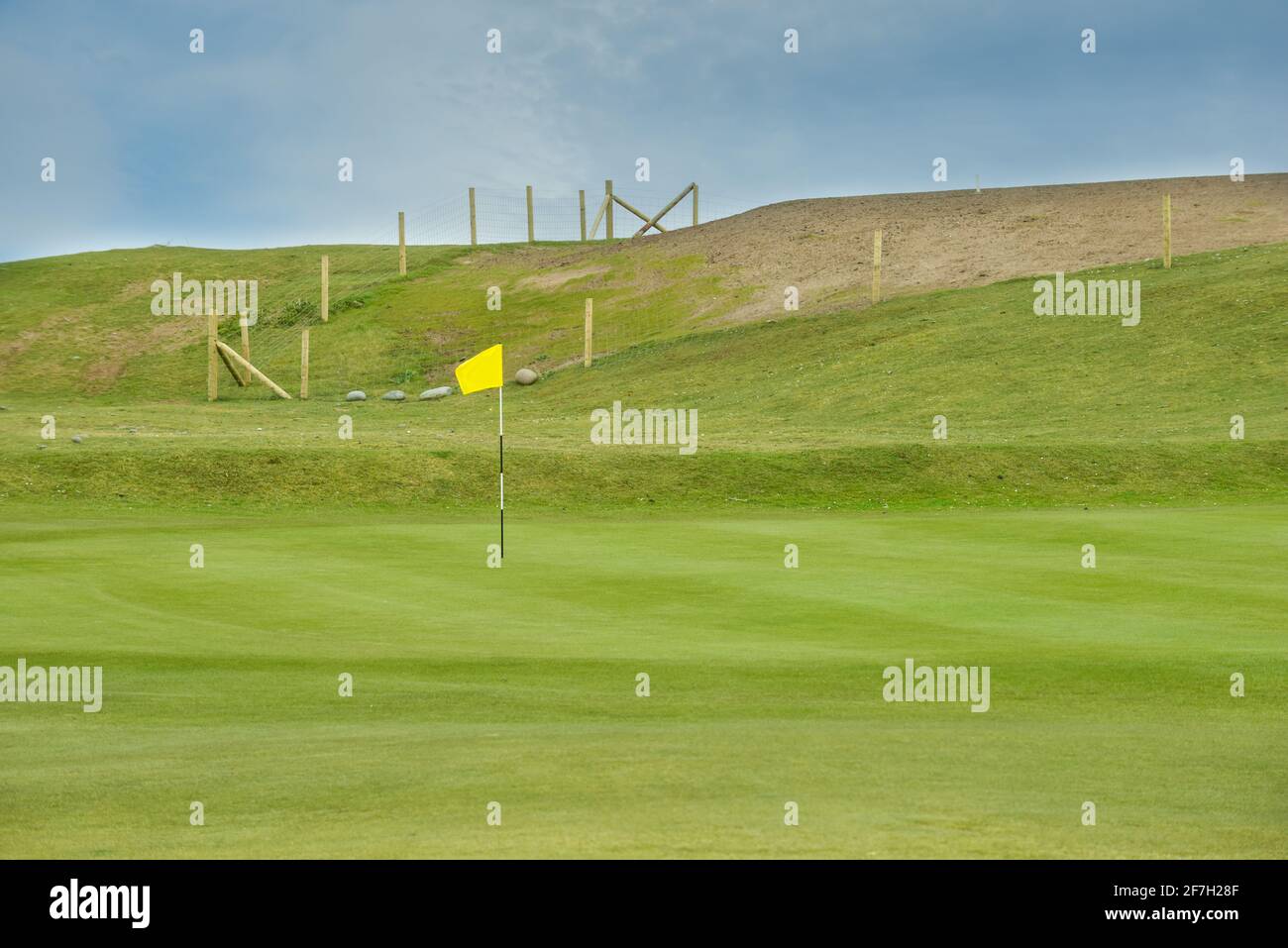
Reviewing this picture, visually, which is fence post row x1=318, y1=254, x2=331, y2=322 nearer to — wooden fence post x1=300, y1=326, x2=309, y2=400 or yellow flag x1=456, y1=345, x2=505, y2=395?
wooden fence post x1=300, y1=326, x2=309, y2=400

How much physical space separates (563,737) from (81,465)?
27577mm

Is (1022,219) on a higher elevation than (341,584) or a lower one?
higher

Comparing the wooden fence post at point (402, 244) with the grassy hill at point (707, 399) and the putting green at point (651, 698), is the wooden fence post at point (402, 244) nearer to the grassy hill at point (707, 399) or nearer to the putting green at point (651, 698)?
the grassy hill at point (707, 399)

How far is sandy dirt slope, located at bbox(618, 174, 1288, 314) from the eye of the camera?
65.6m

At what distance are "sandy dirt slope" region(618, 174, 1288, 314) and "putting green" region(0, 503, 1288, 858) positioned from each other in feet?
147

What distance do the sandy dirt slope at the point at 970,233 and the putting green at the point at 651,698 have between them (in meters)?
44.9

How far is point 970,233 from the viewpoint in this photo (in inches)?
2854

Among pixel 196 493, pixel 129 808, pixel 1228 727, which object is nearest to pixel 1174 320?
pixel 196 493

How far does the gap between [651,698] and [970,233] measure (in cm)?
6389

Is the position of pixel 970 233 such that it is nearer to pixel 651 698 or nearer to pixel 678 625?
pixel 678 625

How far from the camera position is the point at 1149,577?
1795 cm

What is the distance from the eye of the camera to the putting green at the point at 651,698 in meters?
7.51

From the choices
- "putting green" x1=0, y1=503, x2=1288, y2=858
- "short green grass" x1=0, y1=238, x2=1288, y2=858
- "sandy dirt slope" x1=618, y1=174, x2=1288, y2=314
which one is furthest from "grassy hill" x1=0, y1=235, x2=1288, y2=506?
"putting green" x1=0, y1=503, x2=1288, y2=858
